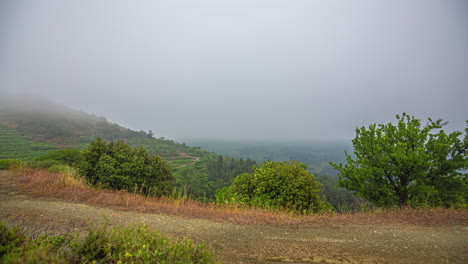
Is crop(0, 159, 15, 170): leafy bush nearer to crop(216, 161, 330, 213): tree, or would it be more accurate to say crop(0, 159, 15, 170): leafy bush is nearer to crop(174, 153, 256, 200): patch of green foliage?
crop(216, 161, 330, 213): tree

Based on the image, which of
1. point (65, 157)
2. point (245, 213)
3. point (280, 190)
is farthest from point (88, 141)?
point (245, 213)

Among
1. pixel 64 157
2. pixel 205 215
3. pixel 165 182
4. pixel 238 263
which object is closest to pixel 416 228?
pixel 238 263

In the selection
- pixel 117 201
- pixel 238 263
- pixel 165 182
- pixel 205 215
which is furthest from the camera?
pixel 165 182

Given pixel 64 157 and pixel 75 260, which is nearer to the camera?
pixel 75 260

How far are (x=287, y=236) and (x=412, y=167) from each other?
332 inches

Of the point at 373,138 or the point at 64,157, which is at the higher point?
the point at 373,138

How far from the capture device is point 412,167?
9.21m

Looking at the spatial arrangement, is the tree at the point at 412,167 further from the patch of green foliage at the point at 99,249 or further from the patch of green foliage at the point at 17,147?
the patch of green foliage at the point at 17,147

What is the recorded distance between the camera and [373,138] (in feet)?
33.2

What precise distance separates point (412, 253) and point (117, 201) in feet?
30.1

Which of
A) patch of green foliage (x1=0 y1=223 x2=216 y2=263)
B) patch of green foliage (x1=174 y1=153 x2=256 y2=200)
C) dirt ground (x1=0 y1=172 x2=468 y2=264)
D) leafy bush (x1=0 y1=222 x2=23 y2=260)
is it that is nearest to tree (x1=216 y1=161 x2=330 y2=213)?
dirt ground (x1=0 y1=172 x2=468 y2=264)

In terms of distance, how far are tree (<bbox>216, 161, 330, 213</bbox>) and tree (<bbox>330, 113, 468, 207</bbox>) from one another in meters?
3.04

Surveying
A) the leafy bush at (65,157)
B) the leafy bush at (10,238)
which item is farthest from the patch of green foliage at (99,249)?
the leafy bush at (65,157)

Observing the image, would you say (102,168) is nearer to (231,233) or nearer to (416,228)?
(231,233)
